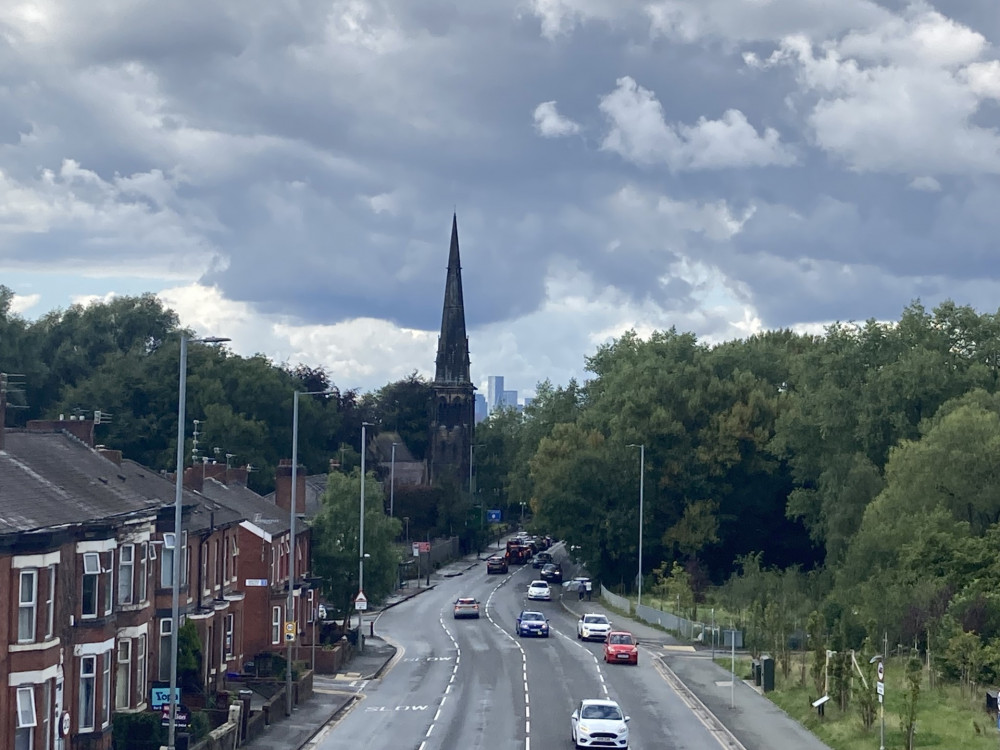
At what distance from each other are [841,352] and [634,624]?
20.6 m

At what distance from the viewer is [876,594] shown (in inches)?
2242

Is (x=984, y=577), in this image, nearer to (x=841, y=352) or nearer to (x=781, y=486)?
(x=841, y=352)

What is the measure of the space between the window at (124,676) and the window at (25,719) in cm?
615

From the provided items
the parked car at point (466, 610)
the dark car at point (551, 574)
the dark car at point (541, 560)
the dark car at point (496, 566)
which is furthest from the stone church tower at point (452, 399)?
the parked car at point (466, 610)

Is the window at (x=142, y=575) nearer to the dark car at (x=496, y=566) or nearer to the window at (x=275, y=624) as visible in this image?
the window at (x=275, y=624)

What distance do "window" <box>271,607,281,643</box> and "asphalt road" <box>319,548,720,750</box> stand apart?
15.6ft

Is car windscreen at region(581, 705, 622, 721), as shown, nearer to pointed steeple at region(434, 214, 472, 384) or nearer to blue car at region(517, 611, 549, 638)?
blue car at region(517, 611, 549, 638)

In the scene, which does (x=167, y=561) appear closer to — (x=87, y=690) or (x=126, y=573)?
(x=126, y=573)

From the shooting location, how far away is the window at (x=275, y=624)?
178 feet

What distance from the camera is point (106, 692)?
3403 cm

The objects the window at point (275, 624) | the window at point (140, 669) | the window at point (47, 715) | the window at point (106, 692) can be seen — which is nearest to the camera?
the window at point (47, 715)

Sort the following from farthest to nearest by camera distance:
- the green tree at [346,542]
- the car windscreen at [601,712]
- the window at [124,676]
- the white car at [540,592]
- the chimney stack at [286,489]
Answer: the white car at [540,592] → the chimney stack at [286,489] → the green tree at [346,542] → the car windscreen at [601,712] → the window at [124,676]

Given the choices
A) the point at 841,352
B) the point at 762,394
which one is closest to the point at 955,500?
the point at 841,352

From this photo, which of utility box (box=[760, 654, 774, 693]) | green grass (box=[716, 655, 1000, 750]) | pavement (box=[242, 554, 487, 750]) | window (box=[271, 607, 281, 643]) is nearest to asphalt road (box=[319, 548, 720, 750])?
pavement (box=[242, 554, 487, 750])
